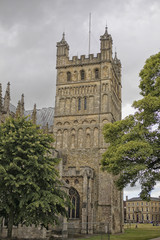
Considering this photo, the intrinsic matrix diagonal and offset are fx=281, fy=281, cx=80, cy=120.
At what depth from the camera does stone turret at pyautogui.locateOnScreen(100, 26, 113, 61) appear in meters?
44.8

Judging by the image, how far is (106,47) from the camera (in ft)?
148

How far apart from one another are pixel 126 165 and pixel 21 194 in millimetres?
7417

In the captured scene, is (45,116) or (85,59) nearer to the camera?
(85,59)

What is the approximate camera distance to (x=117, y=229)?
3931 centimetres

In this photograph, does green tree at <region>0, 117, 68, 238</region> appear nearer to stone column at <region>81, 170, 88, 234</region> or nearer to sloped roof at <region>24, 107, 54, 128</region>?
stone column at <region>81, 170, 88, 234</region>

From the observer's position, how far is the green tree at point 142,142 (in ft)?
62.1

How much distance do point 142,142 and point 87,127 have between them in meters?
23.5

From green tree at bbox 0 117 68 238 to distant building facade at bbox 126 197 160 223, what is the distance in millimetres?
107697

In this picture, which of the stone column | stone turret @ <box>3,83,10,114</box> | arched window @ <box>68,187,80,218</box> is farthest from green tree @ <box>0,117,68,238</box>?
arched window @ <box>68,187,80,218</box>

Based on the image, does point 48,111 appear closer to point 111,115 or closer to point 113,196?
point 111,115

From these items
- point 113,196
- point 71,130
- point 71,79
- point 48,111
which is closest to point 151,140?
point 113,196

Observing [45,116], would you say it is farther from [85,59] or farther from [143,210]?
[143,210]

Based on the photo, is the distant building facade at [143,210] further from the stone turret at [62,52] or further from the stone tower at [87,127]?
the stone turret at [62,52]

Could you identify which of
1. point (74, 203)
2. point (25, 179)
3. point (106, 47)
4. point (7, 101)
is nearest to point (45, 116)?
point (7, 101)
